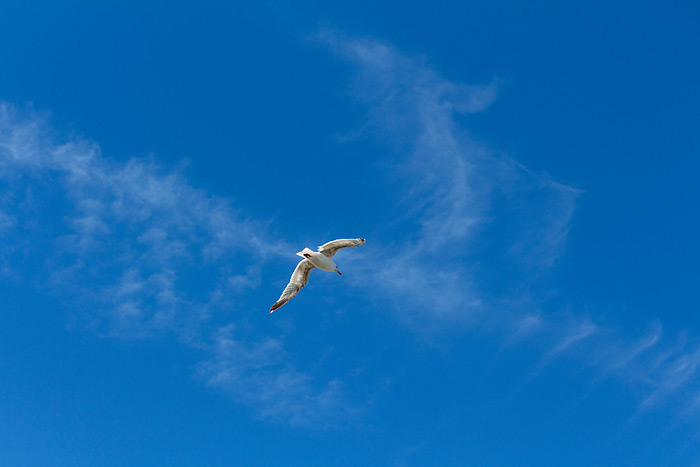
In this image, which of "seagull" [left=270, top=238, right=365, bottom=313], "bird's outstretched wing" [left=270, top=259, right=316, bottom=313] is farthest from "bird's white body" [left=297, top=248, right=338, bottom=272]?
"bird's outstretched wing" [left=270, top=259, right=316, bottom=313]

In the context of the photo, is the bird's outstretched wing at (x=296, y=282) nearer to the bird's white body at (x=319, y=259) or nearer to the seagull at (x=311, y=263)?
the seagull at (x=311, y=263)

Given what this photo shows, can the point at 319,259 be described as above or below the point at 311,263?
below

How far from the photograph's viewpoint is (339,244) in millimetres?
59531

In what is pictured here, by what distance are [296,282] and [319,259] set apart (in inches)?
178

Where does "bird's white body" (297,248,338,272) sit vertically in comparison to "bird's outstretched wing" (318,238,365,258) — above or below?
below

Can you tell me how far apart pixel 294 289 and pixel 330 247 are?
5941 mm

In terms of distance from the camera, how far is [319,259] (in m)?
59.2

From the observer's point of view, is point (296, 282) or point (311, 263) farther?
point (296, 282)

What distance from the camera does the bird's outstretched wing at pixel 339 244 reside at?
194ft

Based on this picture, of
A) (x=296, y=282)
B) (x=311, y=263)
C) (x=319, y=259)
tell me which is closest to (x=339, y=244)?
(x=319, y=259)

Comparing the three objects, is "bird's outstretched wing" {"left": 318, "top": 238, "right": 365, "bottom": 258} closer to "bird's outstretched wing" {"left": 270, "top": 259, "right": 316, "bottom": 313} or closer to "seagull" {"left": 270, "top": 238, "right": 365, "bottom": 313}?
"seagull" {"left": 270, "top": 238, "right": 365, "bottom": 313}

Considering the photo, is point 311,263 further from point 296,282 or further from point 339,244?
point 339,244

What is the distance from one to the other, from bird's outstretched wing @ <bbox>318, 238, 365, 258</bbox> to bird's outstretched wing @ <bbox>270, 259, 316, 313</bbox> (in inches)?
106

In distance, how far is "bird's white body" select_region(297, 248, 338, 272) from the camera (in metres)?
58.7
